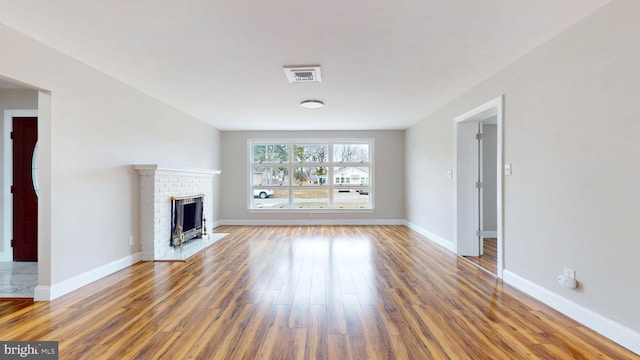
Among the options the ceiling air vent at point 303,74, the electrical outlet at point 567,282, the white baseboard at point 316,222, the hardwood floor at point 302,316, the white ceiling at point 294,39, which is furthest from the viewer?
the white baseboard at point 316,222

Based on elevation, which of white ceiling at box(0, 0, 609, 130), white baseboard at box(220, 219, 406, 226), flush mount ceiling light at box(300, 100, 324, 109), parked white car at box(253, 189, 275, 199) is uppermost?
white ceiling at box(0, 0, 609, 130)

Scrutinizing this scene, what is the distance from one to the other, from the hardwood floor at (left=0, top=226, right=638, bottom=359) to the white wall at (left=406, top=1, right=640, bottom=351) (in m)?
0.39

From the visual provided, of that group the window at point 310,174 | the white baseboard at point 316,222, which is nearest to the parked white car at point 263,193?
the window at point 310,174

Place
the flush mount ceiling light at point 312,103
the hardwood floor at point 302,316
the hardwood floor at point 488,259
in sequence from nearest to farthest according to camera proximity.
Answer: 1. the hardwood floor at point 302,316
2. the hardwood floor at point 488,259
3. the flush mount ceiling light at point 312,103

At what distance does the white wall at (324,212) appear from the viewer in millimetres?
7301

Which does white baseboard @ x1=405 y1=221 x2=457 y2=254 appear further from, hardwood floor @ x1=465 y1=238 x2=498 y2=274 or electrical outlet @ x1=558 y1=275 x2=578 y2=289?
electrical outlet @ x1=558 y1=275 x2=578 y2=289

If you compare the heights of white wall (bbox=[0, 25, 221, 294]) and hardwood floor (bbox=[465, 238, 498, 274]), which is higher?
white wall (bbox=[0, 25, 221, 294])

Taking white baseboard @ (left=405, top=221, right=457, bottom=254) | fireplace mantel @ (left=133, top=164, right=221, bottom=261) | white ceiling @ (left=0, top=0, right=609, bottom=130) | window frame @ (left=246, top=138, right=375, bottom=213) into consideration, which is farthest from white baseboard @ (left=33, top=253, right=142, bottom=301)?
white baseboard @ (left=405, top=221, right=457, bottom=254)

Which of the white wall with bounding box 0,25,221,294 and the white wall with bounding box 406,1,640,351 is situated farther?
the white wall with bounding box 0,25,221,294

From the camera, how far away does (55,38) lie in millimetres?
2547

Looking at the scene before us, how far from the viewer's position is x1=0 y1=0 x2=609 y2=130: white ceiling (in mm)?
2094

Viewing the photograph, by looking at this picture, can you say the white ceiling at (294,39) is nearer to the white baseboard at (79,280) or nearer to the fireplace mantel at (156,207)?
the fireplace mantel at (156,207)

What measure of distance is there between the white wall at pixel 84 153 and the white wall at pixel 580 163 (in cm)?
464

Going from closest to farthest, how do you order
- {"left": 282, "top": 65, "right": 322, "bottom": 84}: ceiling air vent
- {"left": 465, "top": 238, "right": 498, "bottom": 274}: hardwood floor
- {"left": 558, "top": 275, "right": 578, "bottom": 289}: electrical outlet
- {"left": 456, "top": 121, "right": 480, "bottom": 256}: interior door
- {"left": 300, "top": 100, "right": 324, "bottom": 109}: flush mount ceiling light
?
{"left": 558, "top": 275, "right": 578, "bottom": 289}: electrical outlet → {"left": 282, "top": 65, "right": 322, "bottom": 84}: ceiling air vent → {"left": 465, "top": 238, "right": 498, "bottom": 274}: hardwood floor → {"left": 456, "top": 121, "right": 480, "bottom": 256}: interior door → {"left": 300, "top": 100, "right": 324, "bottom": 109}: flush mount ceiling light
